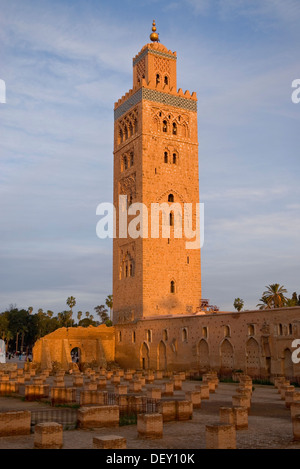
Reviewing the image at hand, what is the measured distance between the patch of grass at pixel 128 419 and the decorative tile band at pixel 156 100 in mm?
27694

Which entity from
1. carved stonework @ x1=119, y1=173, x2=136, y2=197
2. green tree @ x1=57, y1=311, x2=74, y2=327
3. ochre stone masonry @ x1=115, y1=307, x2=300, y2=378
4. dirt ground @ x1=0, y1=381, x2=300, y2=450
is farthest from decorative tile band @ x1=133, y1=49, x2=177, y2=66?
green tree @ x1=57, y1=311, x2=74, y2=327

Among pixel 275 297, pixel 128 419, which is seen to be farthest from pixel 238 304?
pixel 128 419

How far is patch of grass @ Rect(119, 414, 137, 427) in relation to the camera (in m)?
10.7

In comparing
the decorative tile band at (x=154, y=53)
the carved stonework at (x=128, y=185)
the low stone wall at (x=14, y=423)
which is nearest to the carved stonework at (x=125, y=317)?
the carved stonework at (x=128, y=185)

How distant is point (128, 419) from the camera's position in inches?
445

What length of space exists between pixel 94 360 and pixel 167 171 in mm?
14600

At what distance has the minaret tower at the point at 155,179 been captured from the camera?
3359cm

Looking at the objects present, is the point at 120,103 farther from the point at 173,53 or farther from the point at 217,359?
the point at 217,359

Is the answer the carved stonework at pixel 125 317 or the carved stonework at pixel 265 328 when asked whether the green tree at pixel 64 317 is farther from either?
the carved stonework at pixel 265 328

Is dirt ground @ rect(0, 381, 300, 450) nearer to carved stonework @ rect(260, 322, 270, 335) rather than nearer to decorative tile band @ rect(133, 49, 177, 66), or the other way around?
carved stonework @ rect(260, 322, 270, 335)

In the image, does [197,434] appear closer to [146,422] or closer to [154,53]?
[146,422]
